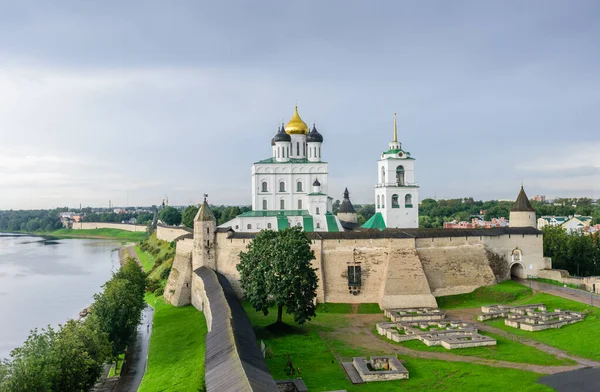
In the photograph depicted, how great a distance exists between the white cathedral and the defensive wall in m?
7.49

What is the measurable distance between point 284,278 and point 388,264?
740 cm

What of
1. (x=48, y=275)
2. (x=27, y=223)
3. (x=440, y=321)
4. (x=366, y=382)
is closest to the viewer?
(x=366, y=382)

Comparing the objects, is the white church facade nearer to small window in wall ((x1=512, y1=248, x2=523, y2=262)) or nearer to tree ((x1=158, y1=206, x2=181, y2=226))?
small window in wall ((x1=512, y1=248, x2=523, y2=262))

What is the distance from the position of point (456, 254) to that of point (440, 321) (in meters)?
6.26

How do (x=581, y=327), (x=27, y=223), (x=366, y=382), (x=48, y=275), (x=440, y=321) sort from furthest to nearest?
(x=27, y=223) < (x=48, y=275) < (x=440, y=321) < (x=581, y=327) < (x=366, y=382)

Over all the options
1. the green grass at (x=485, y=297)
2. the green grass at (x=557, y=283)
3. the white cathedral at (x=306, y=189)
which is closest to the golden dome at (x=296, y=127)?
the white cathedral at (x=306, y=189)

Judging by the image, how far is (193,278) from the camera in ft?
82.3

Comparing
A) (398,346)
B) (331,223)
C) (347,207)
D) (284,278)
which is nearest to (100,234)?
(347,207)

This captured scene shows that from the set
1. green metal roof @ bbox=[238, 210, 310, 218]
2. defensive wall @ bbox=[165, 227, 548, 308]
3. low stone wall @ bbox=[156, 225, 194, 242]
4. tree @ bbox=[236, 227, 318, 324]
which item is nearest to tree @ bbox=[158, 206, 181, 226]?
low stone wall @ bbox=[156, 225, 194, 242]

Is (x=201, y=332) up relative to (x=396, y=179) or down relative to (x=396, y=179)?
down

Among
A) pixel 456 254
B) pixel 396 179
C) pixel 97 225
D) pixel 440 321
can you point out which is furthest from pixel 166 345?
pixel 97 225

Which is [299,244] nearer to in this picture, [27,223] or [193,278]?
[193,278]

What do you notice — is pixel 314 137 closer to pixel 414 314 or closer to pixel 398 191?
pixel 398 191

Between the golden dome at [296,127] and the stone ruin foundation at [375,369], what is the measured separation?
23483 mm
